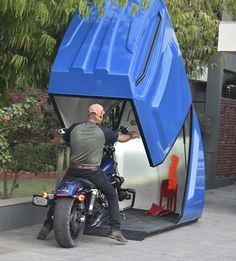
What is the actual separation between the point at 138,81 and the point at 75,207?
1873mm

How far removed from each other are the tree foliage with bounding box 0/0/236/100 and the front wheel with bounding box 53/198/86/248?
217cm

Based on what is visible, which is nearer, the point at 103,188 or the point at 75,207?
the point at 75,207

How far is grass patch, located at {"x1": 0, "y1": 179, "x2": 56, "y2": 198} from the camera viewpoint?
11043 millimetres

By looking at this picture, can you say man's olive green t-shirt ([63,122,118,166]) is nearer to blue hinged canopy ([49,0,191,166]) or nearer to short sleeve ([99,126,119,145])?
short sleeve ([99,126,119,145])

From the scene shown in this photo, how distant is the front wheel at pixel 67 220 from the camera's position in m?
7.89

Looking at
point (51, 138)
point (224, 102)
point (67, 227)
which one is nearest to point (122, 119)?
point (51, 138)

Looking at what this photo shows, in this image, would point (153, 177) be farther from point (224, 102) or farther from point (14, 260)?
point (224, 102)

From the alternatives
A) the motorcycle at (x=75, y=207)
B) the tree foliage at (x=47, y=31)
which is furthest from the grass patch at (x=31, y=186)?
the motorcycle at (x=75, y=207)

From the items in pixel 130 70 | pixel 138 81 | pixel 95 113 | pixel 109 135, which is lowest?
pixel 109 135

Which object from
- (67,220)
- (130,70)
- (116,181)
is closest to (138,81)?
(130,70)

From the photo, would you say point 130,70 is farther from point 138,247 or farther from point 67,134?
point 138,247

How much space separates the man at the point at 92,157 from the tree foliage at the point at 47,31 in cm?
134

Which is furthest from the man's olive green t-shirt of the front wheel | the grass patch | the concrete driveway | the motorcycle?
the grass patch

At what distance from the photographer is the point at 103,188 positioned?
827 cm
